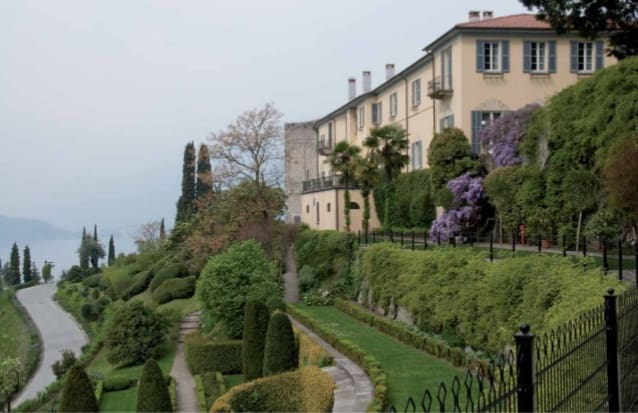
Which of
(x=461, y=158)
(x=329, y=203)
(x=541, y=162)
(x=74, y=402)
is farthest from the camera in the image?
(x=329, y=203)

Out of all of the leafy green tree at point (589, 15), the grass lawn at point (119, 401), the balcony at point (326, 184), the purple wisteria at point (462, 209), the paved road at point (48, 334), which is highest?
the leafy green tree at point (589, 15)

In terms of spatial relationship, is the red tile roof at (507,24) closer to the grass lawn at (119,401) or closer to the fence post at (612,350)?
the grass lawn at (119,401)

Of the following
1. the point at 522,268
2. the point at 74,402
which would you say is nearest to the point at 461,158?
the point at 522,268

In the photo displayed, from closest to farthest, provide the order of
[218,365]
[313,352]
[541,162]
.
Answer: [313,352] → [218,365] → [541,162]

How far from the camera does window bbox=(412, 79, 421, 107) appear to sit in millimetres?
37844

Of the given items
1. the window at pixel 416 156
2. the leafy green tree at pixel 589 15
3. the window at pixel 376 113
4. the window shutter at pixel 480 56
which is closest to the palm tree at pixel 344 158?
the window at pixel 416 156

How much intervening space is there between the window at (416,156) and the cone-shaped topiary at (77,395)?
27.1 metres

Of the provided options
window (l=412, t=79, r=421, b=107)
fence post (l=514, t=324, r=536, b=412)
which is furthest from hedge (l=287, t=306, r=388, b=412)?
window (l=412, t=79, r=421, b=107)

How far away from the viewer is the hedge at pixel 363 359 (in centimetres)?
1209

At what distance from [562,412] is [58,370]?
25470 mm

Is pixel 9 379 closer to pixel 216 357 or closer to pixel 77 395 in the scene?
pixel 216 357

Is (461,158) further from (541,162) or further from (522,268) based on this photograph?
(522,268)

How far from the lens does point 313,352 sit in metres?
18.6

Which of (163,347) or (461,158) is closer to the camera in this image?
(163,347)
